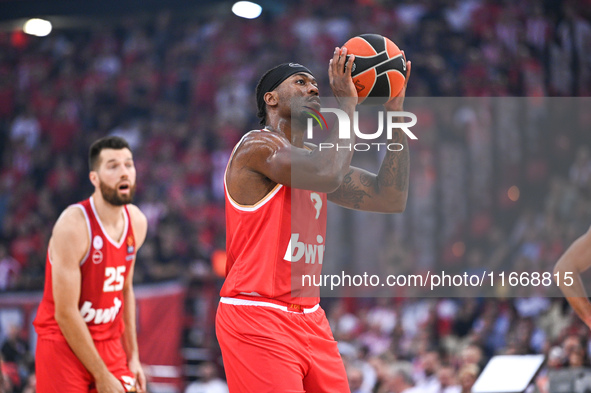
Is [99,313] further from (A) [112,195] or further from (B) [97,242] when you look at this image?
(A) [112,195]

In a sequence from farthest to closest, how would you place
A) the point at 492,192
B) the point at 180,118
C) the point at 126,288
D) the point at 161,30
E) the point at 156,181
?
the point at 161,30
the point at 180,118
the point at 156,181
the point at 492,192
the point at 126,288

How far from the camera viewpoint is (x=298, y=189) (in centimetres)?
326

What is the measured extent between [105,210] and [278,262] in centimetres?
161

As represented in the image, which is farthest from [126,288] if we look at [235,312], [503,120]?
[503,120]

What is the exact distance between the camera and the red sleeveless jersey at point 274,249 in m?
3.14

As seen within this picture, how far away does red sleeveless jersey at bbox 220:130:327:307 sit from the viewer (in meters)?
3.14

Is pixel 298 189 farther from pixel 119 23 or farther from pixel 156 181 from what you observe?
pixel 119 23

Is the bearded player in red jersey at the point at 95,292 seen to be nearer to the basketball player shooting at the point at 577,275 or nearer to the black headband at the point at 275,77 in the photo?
the black headband at the point at 275,77

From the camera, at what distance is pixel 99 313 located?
409cm

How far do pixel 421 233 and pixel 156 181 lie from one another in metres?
7.40

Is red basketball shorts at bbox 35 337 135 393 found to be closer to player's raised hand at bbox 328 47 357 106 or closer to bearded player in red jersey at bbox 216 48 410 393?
bearded player in red jersey at bbox 216 48 410 393

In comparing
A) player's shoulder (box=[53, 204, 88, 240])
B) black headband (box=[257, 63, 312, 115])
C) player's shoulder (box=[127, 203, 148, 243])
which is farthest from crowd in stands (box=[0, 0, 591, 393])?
player's shoulder (box=[53, 204, 88, 240])

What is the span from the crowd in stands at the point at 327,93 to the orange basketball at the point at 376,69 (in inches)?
83.2

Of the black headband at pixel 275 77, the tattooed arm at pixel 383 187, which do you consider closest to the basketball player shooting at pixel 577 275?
the tattooed arm at pixel 383 187
